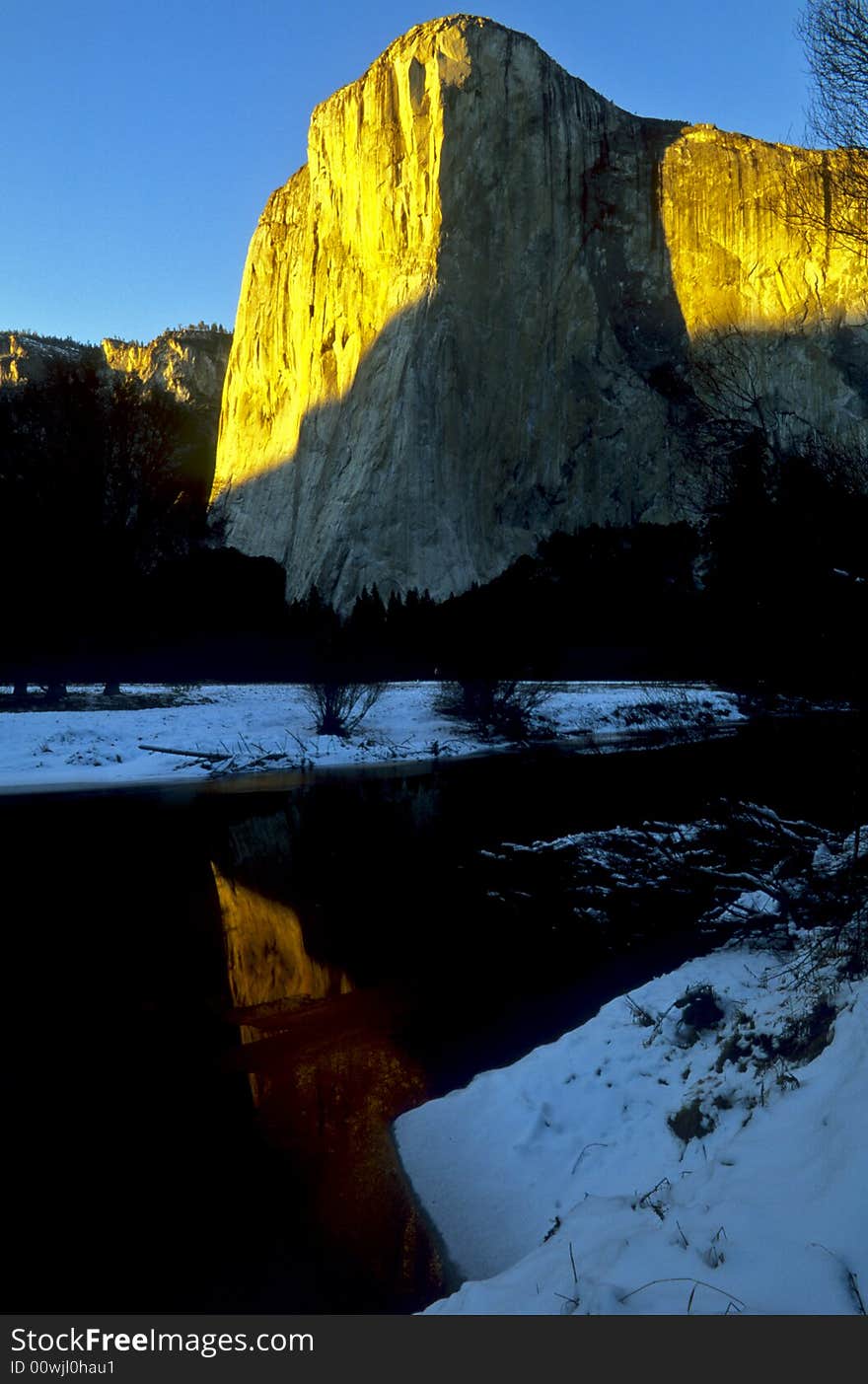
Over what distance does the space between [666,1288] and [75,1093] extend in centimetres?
336

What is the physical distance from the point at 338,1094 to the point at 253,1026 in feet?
3.35

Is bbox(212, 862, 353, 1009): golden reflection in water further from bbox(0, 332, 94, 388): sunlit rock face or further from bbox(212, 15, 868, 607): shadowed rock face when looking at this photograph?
bbox(0, 332, 94, 388): sunlit rock face

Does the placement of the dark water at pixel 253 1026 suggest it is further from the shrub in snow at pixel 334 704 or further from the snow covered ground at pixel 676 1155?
the shrub in snow at pixel 334 704

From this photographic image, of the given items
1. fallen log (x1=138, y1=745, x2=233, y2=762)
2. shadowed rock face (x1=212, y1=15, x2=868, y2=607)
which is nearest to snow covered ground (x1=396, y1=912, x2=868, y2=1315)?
fallen log (x1=138, y1=745, x2=233, y2=762)

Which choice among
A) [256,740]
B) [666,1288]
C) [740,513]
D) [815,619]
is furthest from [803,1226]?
[256,740]

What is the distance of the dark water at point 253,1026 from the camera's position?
3.30 metres

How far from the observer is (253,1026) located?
5281 millimetres

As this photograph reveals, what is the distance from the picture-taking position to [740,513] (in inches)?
192

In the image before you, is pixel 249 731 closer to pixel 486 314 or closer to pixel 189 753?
pixel 189 753

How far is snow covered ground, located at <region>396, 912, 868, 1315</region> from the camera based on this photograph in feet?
7.44

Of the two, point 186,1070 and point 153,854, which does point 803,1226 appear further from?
point 153,854

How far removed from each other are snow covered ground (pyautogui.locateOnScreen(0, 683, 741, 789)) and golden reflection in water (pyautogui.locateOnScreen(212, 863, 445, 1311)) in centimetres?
797

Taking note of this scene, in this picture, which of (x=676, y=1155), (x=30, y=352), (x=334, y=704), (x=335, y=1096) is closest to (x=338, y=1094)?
(x=335, y=1096)

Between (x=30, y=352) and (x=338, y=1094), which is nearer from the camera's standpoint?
(x=338, y=1094)
